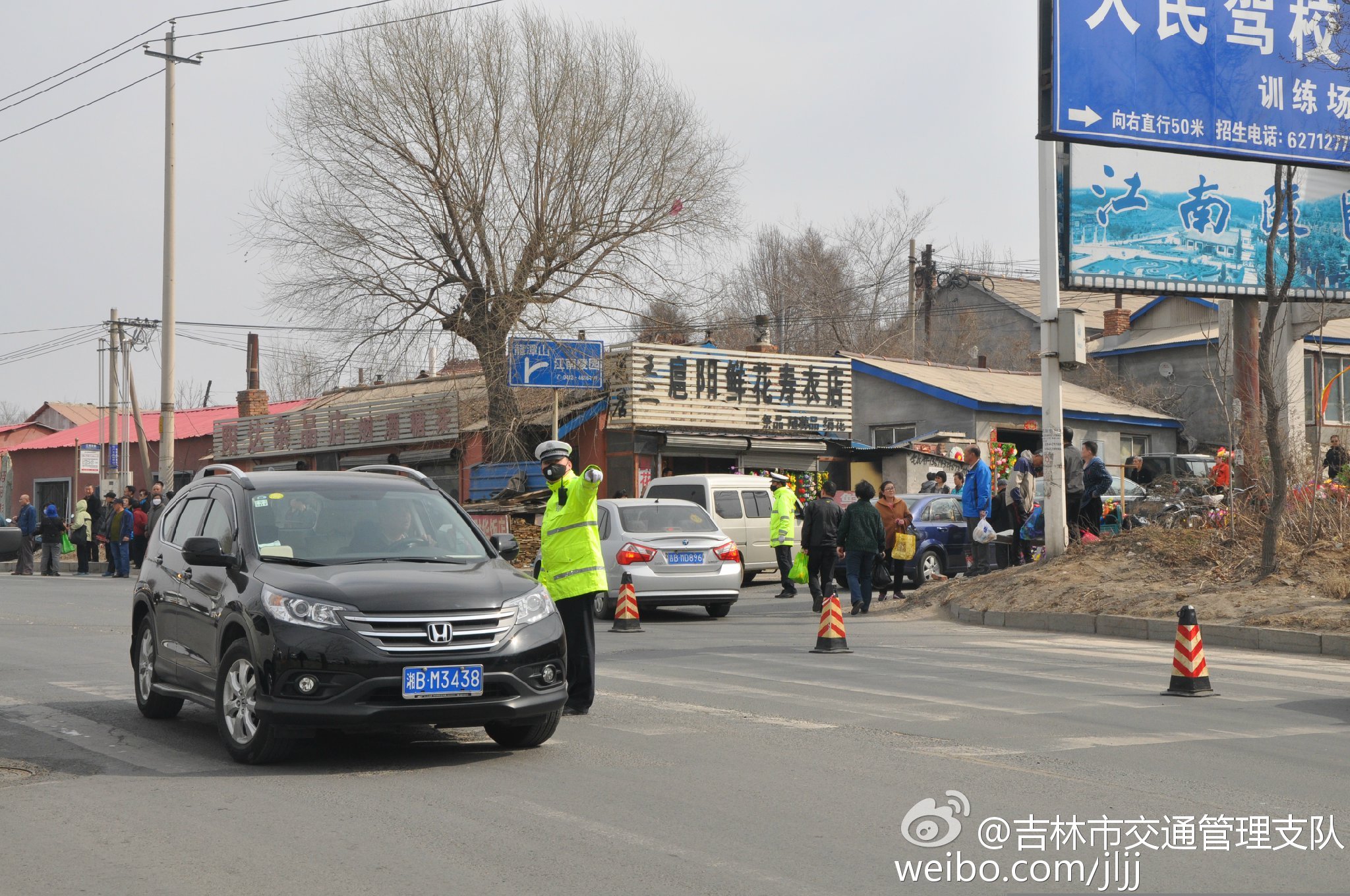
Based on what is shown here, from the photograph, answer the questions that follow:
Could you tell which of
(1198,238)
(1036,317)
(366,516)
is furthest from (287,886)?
(1036,317)

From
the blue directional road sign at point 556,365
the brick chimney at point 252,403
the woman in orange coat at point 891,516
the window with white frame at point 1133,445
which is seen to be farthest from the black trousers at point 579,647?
the brick chimney at point 252,403

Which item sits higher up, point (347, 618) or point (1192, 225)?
point (1192, 225)

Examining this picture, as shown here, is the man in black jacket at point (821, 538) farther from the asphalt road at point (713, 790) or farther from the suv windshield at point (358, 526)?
the suv windshield at point (358, 526)

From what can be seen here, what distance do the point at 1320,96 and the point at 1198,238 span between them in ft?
7.75

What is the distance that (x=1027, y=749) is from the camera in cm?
809

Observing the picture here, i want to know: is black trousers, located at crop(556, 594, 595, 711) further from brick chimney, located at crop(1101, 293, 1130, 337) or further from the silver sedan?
brick chimney, located at crop(1101, 293, 1130, 337)

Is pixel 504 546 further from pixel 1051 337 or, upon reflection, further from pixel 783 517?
pixel 783 517


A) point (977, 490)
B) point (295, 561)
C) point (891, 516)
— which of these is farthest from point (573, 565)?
point (977, 490)

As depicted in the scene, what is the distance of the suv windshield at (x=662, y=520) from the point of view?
60.1ft

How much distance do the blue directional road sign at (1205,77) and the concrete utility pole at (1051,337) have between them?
1.37m

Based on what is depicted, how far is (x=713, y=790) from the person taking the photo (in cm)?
693

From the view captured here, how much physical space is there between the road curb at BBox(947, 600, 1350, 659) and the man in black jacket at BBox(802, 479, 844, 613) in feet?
5.67

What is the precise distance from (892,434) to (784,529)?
1858 cm

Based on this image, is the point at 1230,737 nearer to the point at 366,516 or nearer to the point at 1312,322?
the point at 366,516
